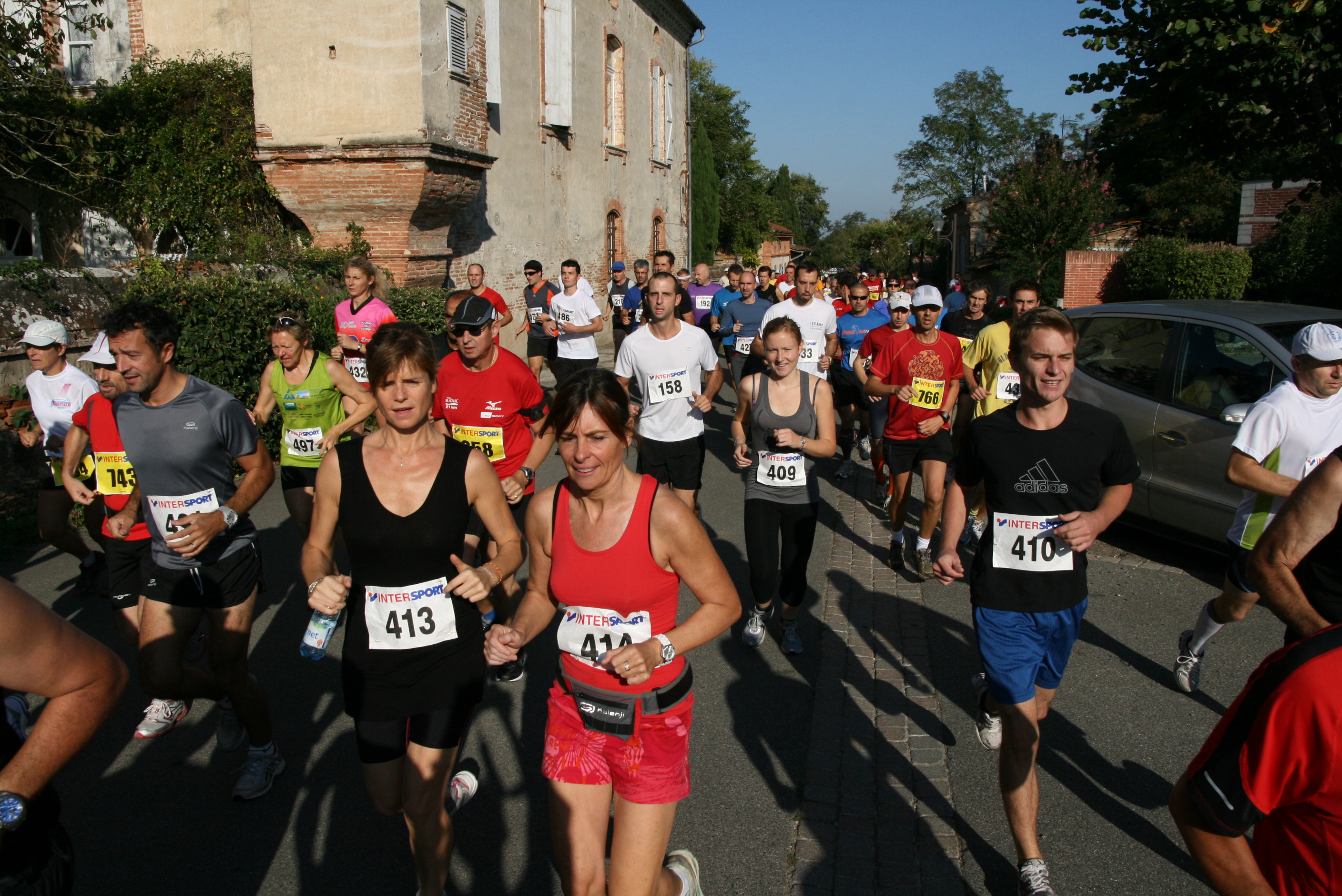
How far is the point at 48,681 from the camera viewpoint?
1.79 meters

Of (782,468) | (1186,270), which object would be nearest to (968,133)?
(1186,270)

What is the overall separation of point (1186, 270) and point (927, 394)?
17513 millimetres

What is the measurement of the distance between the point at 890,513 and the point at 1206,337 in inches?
102

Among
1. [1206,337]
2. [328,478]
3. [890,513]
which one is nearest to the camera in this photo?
[328,478]

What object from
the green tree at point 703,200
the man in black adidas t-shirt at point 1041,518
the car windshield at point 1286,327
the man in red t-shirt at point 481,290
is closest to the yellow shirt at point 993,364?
the car windshield at point 1286,327

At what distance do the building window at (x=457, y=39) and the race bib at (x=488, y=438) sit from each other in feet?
34.2

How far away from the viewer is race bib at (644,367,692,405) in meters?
6.28

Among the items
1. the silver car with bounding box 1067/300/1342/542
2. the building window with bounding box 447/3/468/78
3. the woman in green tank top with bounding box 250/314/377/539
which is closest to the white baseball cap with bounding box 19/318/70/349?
the woman in green tank top with bounding box 250/314/377/539

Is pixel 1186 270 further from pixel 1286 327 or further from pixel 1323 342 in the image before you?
pixel 1323 342

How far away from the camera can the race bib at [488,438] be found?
5.35 m

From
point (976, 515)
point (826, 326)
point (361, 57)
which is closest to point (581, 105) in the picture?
point (361, 57)

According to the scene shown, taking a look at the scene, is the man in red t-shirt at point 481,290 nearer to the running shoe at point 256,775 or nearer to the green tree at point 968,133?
the running shoe at point 256,775

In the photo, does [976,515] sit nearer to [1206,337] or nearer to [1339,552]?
[1206,337]

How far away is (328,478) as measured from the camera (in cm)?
312
